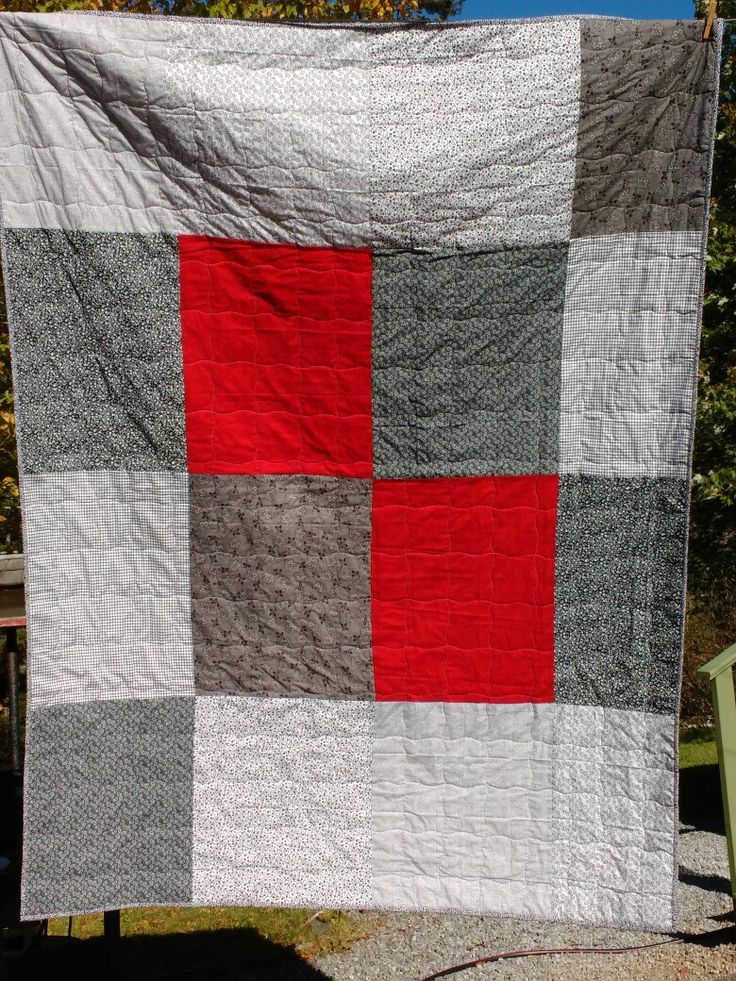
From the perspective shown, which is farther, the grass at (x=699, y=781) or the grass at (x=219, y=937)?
the grass at (x=699, y=781)

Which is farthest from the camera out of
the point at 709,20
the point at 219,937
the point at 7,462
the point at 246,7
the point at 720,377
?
the point at 720,377

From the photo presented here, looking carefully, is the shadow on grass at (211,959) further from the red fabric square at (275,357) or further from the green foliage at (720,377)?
the green foliage at (720,377)

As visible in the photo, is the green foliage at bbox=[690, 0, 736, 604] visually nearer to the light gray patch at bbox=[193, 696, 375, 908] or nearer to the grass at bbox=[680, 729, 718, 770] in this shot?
the grass at bbox=[680, 729, 718, 770]

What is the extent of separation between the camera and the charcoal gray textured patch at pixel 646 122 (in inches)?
55.3

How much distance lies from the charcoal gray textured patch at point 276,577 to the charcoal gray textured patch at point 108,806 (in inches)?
5.1

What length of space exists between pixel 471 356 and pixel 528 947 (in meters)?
1.95

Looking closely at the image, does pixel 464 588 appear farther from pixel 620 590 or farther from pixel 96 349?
pixel 96 349

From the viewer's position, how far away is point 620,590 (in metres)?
1.48

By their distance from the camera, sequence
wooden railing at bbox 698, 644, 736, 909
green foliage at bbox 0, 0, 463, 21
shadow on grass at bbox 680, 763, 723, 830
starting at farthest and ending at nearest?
shadow on grass at bbox 680, 763, 723, 830, green foliage at bbox 0, 0, 463, 21, wooden railing at bbox 698, 644, 736, 909

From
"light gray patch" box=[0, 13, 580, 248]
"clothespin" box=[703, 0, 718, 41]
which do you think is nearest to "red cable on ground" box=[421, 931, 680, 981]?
"light gray patch" box=[0, 13, 580, 248]

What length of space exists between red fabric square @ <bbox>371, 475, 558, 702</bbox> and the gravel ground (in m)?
1.38

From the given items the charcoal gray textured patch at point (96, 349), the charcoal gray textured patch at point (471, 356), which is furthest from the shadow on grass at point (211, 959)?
the charcoal gray textured patch at point (471, 356)

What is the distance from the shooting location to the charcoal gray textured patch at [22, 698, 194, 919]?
146 cm

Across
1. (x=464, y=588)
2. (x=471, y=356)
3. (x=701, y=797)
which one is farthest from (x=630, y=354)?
(x=701, y=797)
